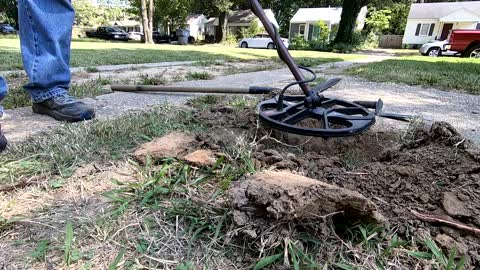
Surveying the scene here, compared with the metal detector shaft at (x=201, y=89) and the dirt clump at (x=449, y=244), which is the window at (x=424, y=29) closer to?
the metal detector shaft at (x=201, y=89)

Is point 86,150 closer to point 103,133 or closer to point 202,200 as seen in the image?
point 103,133

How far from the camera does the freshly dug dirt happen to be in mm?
872

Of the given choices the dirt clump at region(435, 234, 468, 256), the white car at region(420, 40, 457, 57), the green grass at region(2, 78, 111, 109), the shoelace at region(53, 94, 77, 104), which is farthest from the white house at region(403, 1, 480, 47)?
the dirt clump at region(435, 234, 468, 256)

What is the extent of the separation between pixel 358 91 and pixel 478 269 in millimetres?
2181

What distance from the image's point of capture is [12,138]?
1463 mm

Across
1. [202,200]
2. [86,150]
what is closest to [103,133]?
[86,150]

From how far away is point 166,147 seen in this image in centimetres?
125

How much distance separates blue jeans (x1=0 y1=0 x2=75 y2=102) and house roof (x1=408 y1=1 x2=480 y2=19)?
32881 millimetres

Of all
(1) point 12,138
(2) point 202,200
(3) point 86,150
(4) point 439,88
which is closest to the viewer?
(2) point 202,200

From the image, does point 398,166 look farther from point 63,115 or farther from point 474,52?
point 474,52

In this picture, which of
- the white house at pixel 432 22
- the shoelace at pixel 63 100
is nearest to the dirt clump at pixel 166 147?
the shoelace at pixel 63 100

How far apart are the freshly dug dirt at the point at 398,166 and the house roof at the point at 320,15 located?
34.3 meters

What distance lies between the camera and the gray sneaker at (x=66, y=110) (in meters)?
1.71

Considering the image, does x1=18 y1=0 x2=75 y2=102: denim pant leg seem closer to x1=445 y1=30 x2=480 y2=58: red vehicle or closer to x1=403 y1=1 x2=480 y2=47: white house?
x1=445 y1=30 x2=480 y2=58: red vehicle
